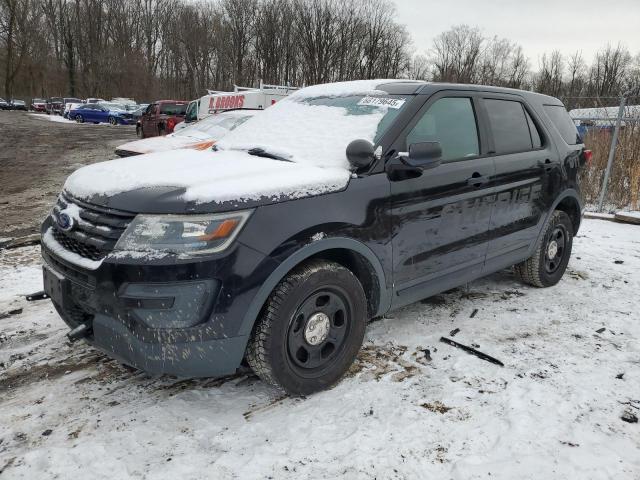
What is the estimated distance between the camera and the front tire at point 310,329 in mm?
2611

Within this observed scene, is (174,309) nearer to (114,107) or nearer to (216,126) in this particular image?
(216,126)

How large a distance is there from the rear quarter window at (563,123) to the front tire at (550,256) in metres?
0.75

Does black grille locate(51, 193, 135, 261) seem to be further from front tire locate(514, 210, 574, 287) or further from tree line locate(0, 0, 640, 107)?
tree line locate(0, 0, 640, 107)

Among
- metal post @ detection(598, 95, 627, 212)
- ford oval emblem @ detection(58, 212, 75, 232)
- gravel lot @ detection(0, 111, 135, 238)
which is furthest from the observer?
metal post @ detection(598, 95, 627, 212)

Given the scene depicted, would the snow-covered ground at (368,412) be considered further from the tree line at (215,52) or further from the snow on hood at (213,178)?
the tree line at (215,52)

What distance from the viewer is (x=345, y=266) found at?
3.08 metres

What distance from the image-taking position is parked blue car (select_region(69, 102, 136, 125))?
122 ft

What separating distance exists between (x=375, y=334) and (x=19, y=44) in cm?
6627

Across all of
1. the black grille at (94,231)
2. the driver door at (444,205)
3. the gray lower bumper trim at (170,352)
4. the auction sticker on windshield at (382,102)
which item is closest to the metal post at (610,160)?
the driver door at (444,205)

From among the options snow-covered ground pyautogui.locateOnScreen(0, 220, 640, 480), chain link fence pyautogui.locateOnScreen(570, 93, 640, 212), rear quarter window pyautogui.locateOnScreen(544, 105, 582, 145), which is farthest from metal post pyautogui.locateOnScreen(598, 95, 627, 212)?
snow-covered ground pyautogui.locateOnScreen(0, 220, 640, 480)

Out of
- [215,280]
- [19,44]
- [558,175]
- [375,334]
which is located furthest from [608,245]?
[19,44]

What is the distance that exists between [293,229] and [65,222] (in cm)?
128

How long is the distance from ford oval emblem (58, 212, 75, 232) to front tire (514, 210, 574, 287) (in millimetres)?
3826

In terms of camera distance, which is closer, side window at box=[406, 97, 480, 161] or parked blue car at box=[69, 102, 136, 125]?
side window at box=[406, 97, 480, 161]
